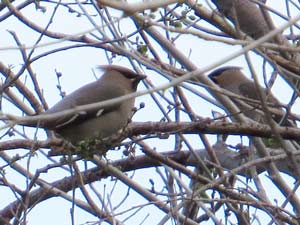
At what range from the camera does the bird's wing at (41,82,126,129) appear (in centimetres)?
568

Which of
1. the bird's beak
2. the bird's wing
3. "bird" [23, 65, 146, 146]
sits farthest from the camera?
the bird's beak

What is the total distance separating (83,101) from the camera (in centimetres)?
608

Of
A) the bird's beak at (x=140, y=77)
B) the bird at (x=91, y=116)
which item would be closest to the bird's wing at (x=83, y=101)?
the bird at (x=91, y=116)

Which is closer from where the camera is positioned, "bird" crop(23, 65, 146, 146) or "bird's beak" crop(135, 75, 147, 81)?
"bird" crop(23, 65, 146, 146)

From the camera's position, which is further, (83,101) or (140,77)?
(140,77)

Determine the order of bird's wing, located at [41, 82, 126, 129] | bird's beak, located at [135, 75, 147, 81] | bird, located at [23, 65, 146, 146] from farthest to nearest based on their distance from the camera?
bird's beak, located at [135, 75, 147, 81]
bird, located at [23, 65, 146, 146]
bird's wing, located at [41, 82, 126, 129]

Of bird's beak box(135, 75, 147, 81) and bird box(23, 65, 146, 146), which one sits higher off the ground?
bird's beak box(135, 75, 147, 81)

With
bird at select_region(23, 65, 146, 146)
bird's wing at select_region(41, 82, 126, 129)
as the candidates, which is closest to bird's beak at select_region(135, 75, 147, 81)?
bird at select_region(23, 65, 146, 146)

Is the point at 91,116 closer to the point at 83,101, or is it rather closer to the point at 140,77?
the point at 83,101

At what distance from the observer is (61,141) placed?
5.42 metres

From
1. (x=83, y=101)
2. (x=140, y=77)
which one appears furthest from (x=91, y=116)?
(x=140, y=77)

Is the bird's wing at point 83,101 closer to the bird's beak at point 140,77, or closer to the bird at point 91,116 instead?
the bird at point 91,116

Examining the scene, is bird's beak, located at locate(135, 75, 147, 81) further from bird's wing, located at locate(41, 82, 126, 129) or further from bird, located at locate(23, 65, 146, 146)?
bird's wing, located at locate(41, 82, 126, 129)

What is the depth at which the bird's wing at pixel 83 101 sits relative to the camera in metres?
5.68
